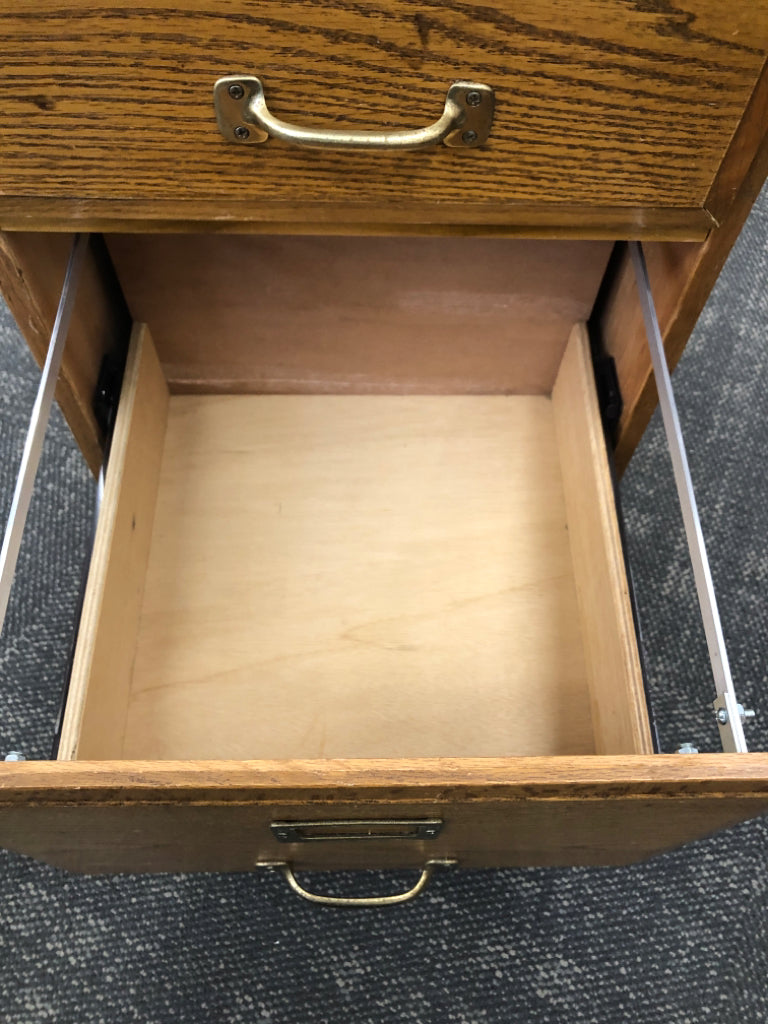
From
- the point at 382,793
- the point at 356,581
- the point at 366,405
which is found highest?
the point at 366,405

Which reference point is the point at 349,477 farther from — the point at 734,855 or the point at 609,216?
the point at 734,855

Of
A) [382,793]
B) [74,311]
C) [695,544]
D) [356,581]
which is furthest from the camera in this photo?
[356,581]

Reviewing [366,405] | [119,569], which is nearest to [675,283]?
[366,405]

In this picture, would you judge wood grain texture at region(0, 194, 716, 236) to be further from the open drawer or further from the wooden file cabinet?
the open drawer

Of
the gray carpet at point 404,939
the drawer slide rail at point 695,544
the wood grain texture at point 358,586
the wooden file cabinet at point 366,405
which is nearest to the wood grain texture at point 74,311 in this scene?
the wooden file cabinet at point 366,405

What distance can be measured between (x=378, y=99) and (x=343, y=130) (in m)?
0.02

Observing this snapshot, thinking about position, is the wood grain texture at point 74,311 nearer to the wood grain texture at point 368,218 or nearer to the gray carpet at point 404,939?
the wood grain texture at point 368,218

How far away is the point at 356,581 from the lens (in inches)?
29.0

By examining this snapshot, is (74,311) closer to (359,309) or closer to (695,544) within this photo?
(359,309)

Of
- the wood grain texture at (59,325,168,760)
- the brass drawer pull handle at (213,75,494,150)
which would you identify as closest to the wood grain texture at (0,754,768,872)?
the wood grain texture at (59,325,168,760)

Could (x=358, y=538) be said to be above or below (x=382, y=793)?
above

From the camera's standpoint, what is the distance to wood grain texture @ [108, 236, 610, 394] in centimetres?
70

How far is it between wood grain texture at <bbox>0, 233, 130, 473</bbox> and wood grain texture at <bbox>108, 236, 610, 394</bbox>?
27mm

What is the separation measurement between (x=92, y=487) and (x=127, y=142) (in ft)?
1.75
